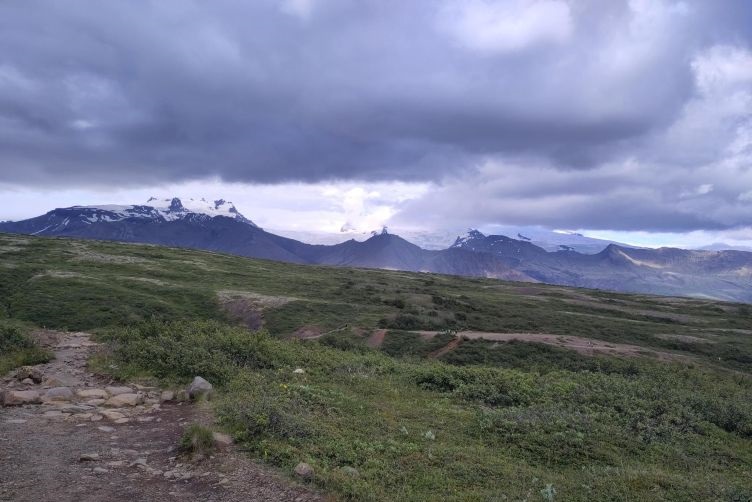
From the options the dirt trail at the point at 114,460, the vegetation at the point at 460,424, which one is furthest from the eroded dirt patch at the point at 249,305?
the dirt trail at the point at 114,460

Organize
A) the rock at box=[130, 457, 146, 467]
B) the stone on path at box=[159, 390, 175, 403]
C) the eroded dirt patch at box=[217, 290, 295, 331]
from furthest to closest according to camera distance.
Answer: the eroded dirt patch at box=[217, 290, 295, 331] → the stone on path at box=[159, 390, 175, 403] → the rock at box=[130, 457, 146, 467]

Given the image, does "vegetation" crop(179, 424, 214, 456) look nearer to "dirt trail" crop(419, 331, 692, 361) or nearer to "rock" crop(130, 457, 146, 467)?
"rock" crop(130, 457, 146, 467)

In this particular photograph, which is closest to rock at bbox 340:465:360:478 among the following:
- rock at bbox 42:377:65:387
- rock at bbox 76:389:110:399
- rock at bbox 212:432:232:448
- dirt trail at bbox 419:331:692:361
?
rock at bbox 212:432:232:448

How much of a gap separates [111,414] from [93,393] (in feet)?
8.22

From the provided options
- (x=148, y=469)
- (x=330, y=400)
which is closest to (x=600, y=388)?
(x=330, y=400)

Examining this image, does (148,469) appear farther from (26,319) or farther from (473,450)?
(26,319)

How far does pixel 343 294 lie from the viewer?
65.4 m

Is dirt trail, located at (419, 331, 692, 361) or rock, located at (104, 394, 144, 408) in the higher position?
rock, located at (104, 394, 144, 408)

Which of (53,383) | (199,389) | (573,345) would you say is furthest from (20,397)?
(573,345)

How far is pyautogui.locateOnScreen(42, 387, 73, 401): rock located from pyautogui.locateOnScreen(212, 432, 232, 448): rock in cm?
722

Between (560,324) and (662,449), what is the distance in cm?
4037

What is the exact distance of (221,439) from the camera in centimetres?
1400

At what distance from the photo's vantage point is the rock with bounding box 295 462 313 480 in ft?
40.3

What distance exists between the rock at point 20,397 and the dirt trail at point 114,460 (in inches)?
11.6
